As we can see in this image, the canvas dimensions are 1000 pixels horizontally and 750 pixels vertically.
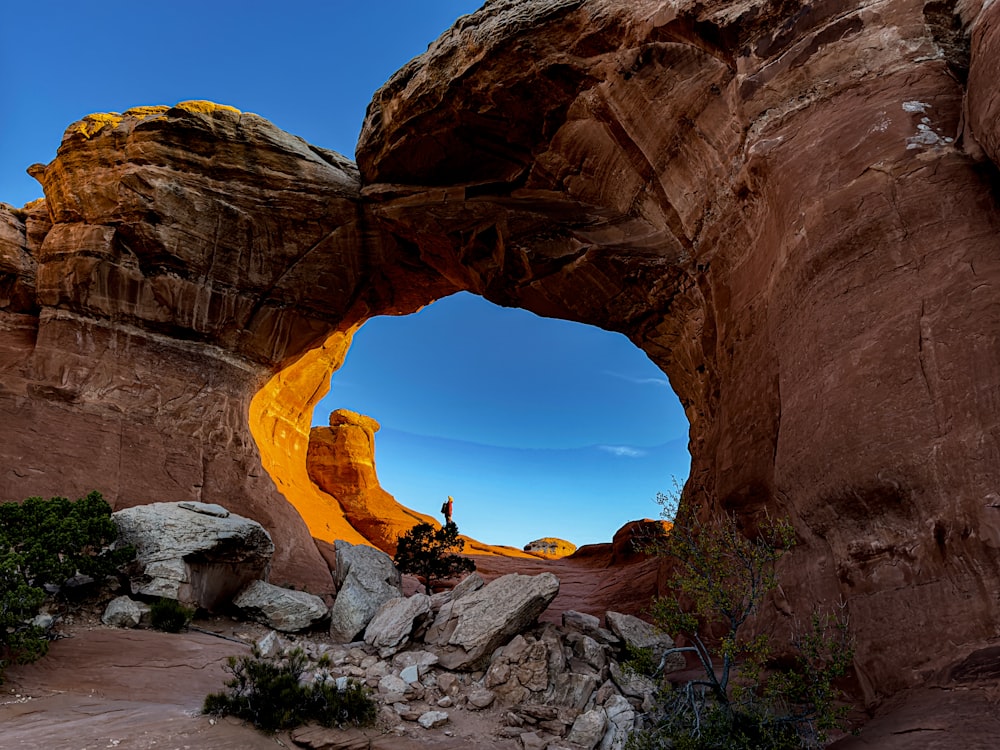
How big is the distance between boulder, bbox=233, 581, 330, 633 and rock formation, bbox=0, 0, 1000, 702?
5.44 metres

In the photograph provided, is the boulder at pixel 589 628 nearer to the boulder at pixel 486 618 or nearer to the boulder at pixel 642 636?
the boulder at pixel 642 636

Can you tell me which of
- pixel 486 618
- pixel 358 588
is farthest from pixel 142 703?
pixel 358 588

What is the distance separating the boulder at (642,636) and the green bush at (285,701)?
23.6ft

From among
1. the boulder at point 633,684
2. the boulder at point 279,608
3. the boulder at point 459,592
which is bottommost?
the boulder at point 633,684

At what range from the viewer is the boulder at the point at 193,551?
1494 centimetres

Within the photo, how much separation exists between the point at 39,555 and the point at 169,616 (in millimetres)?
3149

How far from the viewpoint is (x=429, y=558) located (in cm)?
2762

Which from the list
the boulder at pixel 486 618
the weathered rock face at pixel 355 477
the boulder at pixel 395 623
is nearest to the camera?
the boulder at pixel 486 618

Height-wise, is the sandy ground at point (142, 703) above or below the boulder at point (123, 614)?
below

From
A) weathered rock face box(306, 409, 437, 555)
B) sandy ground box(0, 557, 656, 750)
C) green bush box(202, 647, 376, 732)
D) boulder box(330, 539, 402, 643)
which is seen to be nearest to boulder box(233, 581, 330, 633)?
boulder box(330, 539, 402, 643)

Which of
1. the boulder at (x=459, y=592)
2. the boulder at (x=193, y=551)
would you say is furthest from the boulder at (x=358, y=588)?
the boulder at (x=193, y=551)

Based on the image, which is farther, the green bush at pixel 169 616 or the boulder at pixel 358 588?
the boulder at pixel 358 588

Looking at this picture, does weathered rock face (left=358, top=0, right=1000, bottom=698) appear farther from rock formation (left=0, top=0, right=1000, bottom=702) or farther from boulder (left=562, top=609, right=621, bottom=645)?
boulder (left=562, top=609, right=621, bottom=645)

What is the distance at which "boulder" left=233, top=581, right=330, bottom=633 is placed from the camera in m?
16.1
